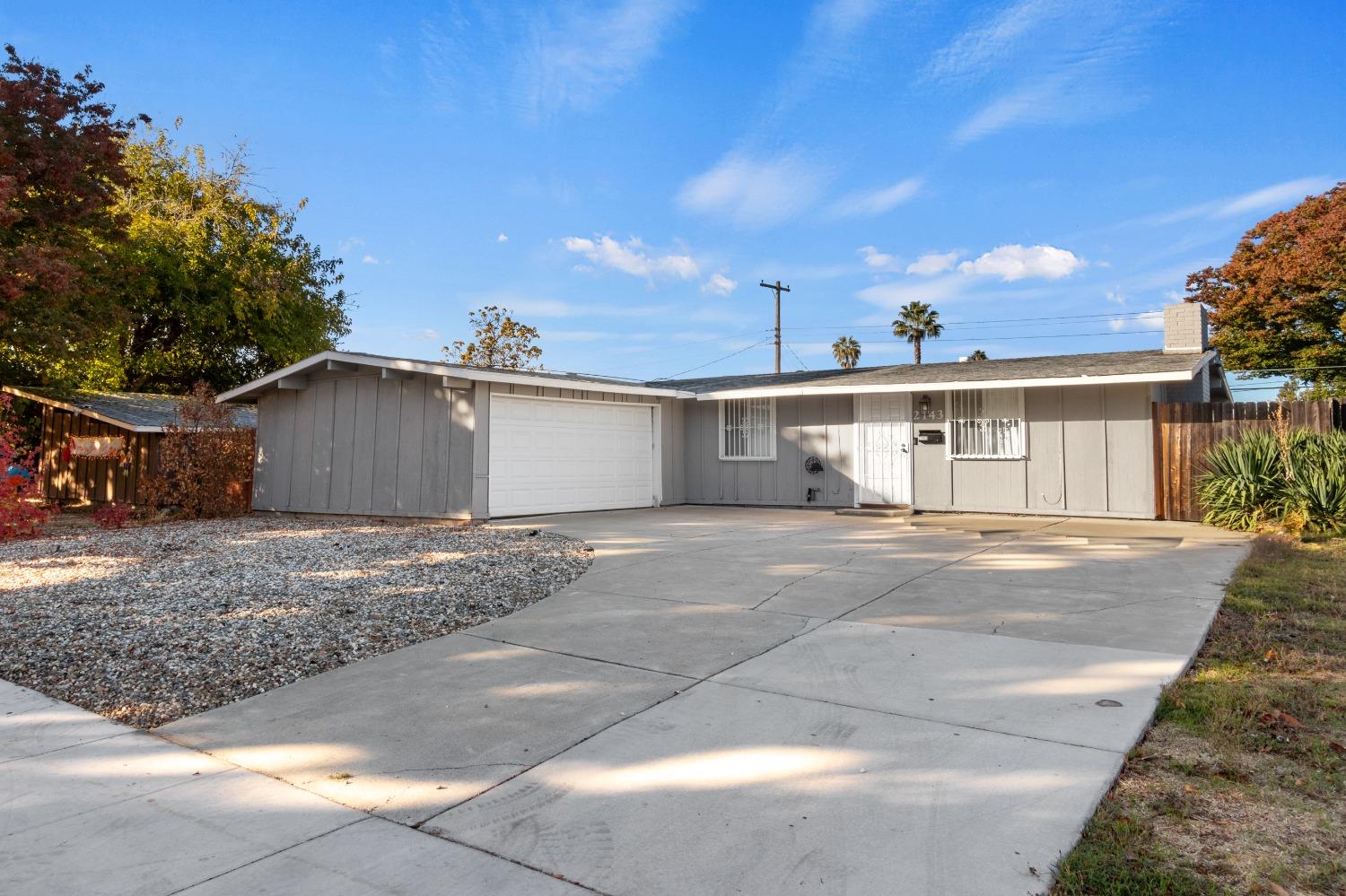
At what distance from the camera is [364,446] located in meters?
12.9

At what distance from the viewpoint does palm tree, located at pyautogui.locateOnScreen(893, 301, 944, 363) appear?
38000 mm

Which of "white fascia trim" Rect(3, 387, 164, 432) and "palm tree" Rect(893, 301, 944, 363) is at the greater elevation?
"palm tree" Rect(893, 301, 944, 363)

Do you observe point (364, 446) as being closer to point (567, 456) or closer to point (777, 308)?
point (567, 456)

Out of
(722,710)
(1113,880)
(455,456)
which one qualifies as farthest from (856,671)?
(455,456)

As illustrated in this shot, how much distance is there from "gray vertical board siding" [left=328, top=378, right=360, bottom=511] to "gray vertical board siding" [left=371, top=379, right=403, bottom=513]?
624 millimetres

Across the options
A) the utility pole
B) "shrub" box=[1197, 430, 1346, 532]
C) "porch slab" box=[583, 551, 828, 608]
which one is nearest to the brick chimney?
"shrub" box=[1197, 430, 1346, 532]

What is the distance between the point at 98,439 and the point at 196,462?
18.3 feet

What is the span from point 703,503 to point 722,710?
11.8 m

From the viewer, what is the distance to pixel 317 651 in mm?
4758

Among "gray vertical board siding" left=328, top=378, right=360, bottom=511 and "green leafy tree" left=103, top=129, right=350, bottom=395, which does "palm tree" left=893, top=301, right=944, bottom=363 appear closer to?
"green leafy tree" left=103, top=129, right=350, bottom=395

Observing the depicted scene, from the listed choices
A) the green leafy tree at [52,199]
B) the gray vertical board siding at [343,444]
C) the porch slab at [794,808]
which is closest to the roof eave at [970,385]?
the gray vertical board siding at [343,444]

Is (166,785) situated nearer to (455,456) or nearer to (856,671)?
(856,671)

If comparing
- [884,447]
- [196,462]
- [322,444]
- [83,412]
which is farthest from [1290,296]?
[83,412]

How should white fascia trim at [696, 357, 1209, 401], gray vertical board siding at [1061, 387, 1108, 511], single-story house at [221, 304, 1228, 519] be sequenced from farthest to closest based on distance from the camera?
gray vertical board siding at [1061, 387, 1108, 511], single-story house at [221, 304, 1228, 519], white fascia trim at [696, 357, 1209, 401]
